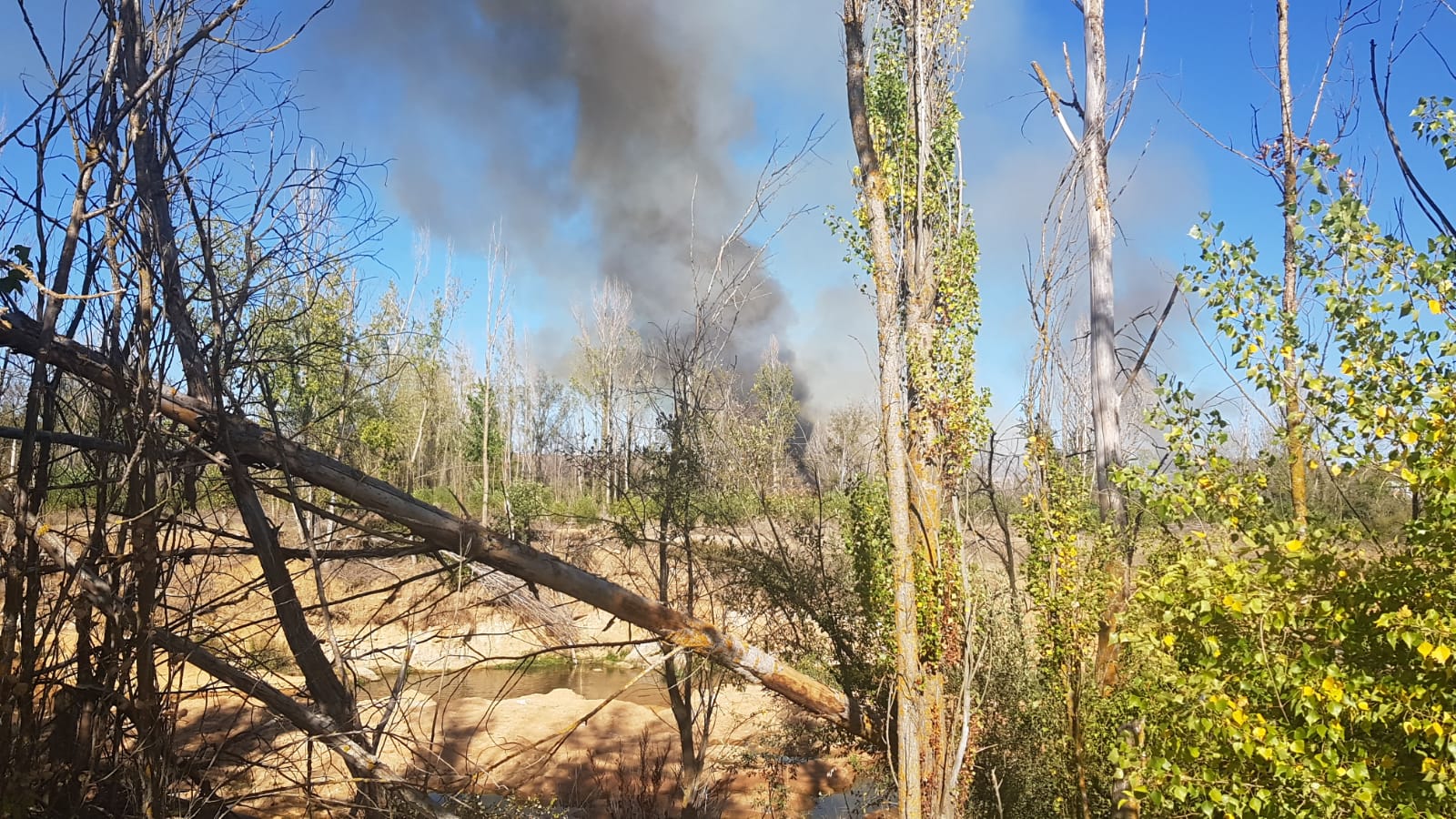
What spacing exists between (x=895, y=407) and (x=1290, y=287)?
14.2ft

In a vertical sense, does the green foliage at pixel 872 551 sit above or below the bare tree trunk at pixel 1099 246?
below

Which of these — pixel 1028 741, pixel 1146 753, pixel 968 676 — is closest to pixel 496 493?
pixel 1028 741

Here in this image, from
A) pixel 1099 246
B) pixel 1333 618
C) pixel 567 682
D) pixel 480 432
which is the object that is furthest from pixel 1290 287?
pixel 480 432

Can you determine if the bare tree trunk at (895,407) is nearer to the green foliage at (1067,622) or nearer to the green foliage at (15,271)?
the green foliage at (1067,622)

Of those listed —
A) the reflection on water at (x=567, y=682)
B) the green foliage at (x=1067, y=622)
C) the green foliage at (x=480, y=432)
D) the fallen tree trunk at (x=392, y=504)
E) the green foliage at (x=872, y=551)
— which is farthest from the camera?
the green foliage at (x=480, y=432)

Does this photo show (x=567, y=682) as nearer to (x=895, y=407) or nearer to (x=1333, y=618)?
(x=895, y=407)

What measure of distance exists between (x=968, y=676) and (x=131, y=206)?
176 inches

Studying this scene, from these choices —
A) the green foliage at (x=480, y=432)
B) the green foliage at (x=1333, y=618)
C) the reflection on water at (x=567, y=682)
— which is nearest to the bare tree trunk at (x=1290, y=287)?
the green foliage at (x=1333, y=618)

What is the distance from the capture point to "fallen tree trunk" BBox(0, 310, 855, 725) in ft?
9.57

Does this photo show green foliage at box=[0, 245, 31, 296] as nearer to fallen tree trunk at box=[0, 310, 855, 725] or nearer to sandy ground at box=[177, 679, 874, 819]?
fallen tree trunk at box=[0, 310, 855, 725]

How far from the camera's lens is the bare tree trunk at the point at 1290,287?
3.60 m

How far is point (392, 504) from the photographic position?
3.47 meters

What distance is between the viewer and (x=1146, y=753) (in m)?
3.58

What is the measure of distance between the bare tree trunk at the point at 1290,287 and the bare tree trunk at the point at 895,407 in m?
2.26
